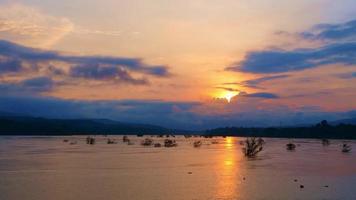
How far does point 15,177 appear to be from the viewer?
113 ft

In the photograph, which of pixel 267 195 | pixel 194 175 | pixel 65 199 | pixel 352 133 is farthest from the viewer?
pixel 352 133

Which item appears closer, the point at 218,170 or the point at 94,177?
the point at 94,177

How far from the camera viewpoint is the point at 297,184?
3167 centimetres

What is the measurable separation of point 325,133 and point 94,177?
164 metres

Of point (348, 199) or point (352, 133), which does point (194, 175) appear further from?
point (352, 133)

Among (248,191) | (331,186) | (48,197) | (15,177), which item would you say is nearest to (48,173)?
(15,177)

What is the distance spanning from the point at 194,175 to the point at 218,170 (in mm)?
5237

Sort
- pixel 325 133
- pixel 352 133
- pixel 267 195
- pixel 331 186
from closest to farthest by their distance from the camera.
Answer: pixel 267 195 < pixel 331 186 < pixel 352 133 < pixel 325 133

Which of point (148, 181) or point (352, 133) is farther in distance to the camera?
point (352, 133)

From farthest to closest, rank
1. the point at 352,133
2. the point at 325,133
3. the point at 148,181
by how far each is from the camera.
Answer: the point at 325,133 → the point at 352,133 → the point at 148,181

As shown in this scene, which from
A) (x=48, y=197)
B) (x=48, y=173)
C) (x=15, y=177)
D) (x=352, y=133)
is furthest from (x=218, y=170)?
(x=352, y=133)

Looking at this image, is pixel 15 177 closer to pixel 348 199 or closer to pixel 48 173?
pixel 48 173

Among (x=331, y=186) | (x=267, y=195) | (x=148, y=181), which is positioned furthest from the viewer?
(x=148, y=181)

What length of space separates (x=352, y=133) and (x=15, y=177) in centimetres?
15925
